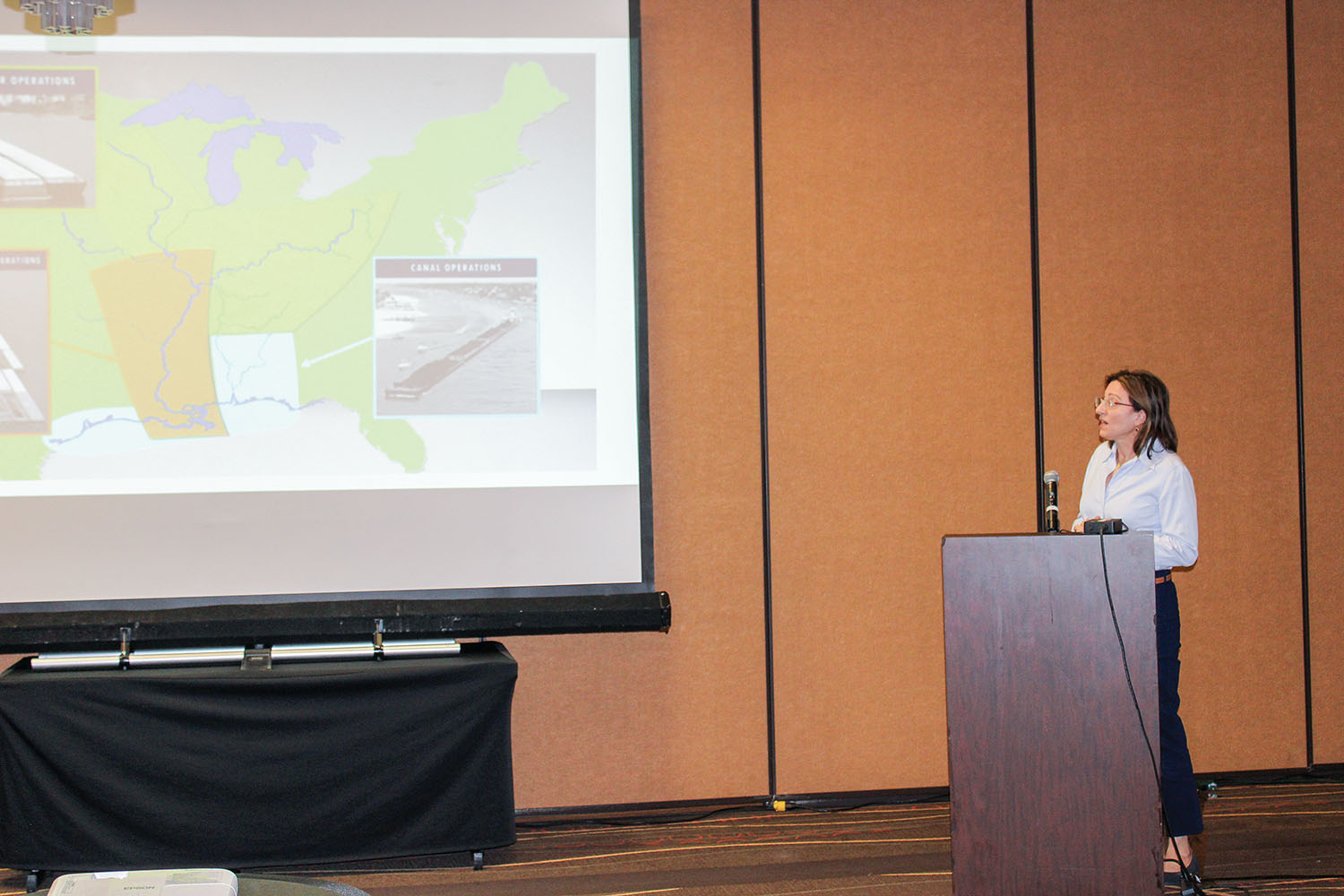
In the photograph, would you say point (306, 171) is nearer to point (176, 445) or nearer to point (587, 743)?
point (176, 445)

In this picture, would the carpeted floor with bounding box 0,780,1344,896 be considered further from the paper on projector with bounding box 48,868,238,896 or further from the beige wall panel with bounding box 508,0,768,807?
the paper on projector with bounding box 48,868,238,896

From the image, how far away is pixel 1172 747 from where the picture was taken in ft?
9.71

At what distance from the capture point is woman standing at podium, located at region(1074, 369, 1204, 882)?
9.71ft

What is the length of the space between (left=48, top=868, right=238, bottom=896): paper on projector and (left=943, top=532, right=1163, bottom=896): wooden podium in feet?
5.52

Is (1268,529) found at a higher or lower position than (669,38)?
lower

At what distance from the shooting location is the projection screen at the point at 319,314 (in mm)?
3508

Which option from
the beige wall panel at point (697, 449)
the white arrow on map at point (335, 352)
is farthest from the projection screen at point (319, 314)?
the beige wall panel at point (697, 449)

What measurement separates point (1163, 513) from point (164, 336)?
3.07 meters

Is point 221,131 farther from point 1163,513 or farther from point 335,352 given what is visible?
point 1163,513

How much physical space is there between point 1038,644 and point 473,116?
2472mm

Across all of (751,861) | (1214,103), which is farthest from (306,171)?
(1214,103)

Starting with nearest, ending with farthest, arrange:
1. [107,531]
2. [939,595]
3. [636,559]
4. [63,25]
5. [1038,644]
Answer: [1038,644]
[63,25]
[107,531]
[636,559]
[939,595]

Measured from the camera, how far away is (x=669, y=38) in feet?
13.0

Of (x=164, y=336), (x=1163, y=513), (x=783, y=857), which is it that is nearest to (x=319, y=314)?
(x=164, y=336)
